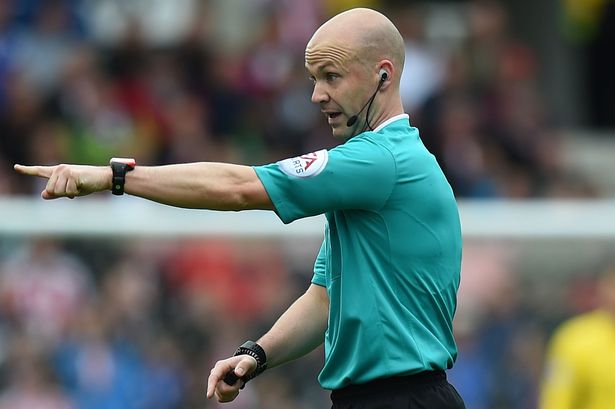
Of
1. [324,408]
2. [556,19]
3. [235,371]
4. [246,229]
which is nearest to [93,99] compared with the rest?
[246,229]

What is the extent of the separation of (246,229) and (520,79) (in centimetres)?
343

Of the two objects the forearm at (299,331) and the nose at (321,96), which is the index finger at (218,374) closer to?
the forearm at (299,331)

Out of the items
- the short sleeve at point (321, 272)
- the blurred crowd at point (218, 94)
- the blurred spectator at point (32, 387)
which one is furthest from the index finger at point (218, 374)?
the blurred crowd at point (218, 94)

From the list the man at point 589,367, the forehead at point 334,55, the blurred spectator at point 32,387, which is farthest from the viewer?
the blurred spectator at point 32,387

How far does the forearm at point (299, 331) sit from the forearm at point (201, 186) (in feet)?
2.49

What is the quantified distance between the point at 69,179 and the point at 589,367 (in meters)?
4.31

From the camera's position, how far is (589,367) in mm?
7957

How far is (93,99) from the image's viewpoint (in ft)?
36.8

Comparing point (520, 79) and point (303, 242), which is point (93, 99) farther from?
point (520, 79)

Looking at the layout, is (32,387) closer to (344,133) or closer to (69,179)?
(344,133)

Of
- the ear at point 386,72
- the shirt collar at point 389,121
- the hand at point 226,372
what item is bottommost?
the hand at point 226,372

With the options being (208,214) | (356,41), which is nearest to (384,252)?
(356,41)

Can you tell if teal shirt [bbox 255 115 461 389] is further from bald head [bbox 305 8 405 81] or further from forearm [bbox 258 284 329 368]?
forearm [bbox 258 284 329 368]

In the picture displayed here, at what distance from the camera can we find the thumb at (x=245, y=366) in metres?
5.06
